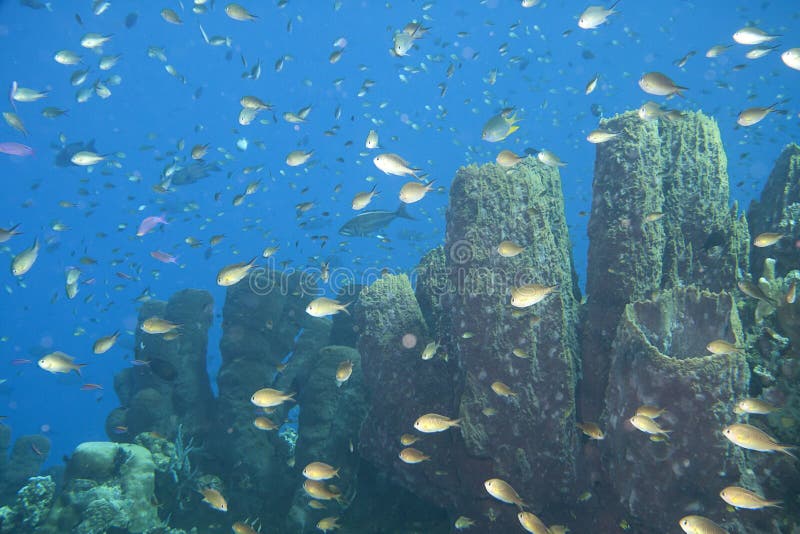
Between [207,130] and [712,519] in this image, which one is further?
[207,130]

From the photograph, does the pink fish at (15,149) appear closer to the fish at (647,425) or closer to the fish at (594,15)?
the fish at (594,15)

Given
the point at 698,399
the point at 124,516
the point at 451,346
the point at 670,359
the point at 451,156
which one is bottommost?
the point at 451,156

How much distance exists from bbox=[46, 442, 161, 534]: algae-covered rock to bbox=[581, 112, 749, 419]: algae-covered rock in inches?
274

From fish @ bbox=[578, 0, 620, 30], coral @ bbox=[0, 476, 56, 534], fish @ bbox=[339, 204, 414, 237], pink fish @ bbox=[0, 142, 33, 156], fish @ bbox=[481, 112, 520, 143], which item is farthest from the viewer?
fish @ bbox=[339, 204, 414, 237]

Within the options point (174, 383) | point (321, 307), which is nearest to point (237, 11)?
point (321, 307)

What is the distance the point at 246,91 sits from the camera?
59000 millimetres

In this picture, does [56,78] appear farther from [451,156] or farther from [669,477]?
[669,477]

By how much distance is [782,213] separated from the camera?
6.48 meters

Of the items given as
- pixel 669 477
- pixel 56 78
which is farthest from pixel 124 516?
pixel 56 78

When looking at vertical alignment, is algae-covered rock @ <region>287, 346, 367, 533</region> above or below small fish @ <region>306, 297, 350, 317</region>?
below

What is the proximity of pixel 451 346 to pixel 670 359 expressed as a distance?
2701 millimetres

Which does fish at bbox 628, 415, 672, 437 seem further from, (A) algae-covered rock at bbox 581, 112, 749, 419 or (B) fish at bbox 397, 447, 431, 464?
→ (B) fish at bbox 397, 447, 431, 464

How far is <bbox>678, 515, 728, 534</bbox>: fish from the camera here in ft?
11.4

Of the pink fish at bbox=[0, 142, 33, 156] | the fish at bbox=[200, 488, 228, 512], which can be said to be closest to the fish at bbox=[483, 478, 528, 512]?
the fish at bbox=[200, 488, 228, 512]
